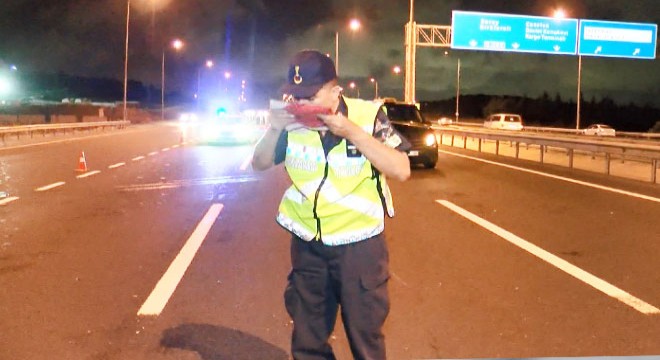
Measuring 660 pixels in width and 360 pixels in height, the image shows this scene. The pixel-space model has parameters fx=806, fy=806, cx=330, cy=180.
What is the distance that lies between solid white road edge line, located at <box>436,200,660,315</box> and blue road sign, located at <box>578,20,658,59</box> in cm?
2850

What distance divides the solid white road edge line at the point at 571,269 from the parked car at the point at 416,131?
8995 millimetres

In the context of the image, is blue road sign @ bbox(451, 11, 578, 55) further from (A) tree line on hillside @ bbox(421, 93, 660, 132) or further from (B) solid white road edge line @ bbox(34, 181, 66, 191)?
(A) tree line on hillside @ bbox(421, 93, 660, 132)

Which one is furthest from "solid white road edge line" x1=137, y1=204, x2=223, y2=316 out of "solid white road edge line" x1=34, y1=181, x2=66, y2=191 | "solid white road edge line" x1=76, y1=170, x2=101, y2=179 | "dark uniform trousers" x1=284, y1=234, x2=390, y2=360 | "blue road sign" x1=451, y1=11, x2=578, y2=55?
"blue road sign" x1=451, y1=11, x2=578, y2=55

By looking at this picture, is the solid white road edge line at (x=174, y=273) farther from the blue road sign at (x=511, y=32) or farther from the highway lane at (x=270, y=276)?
the blue road sign at (x=511, y=32)

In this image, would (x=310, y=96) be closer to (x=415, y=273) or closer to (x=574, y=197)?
(x=415, y=273)

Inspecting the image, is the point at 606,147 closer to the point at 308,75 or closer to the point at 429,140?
the point at 429,140

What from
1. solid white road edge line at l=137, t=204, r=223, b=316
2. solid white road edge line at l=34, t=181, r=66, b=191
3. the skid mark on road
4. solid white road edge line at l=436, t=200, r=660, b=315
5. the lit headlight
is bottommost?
solid white road edge line at l=137, t=204, r=223, b=316

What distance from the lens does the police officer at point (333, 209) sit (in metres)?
3.47

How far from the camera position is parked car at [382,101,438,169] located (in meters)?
21.5

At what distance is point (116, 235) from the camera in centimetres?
1053

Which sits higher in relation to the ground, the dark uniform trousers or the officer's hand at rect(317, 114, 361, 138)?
the officer's hand at rect(317, 114, 361, 138)

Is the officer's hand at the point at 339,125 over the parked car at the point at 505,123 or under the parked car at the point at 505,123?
under

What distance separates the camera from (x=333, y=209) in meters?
3.55

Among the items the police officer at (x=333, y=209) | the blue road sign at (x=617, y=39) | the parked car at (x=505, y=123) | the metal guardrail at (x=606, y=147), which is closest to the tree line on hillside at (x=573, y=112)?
the parked car at (x=505, y=123)
